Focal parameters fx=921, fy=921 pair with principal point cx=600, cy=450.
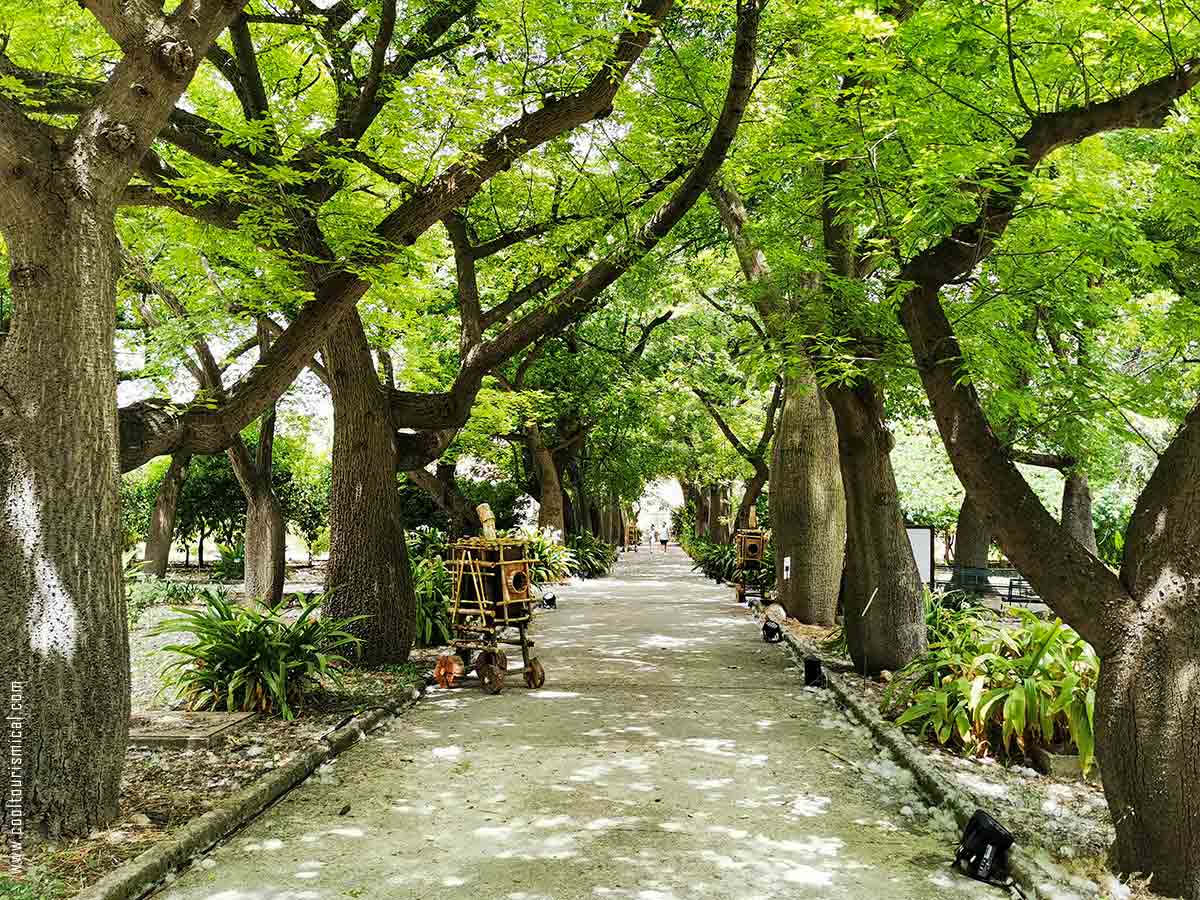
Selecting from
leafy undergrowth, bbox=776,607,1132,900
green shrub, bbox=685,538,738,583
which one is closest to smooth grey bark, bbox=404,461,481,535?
green shrub, bbox=685,538,738,583

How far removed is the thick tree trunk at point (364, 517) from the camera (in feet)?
34.6

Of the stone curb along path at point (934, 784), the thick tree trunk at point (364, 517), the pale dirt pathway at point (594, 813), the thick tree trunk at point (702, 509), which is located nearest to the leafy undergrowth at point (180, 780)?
the pale dirt pathway at point (594, 813)

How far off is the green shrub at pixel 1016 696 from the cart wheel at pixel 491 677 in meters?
4.09

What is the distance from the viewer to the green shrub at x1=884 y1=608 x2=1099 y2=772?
661 centimetres

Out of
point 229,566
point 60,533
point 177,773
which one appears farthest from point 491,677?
point 229,566

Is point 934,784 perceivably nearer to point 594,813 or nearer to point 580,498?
point 594,813

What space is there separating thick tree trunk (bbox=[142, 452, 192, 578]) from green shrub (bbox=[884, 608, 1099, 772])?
1714 cm

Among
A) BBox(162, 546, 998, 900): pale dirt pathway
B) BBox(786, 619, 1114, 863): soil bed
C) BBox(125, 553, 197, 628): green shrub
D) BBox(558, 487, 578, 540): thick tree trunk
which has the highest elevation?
BBox(558, 487, 578, 540): thick tree trunk

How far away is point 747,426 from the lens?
99.3 ft

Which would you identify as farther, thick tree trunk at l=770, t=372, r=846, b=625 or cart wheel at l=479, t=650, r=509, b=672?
thick tree trunk at l=770, t=372, r=846, b=625

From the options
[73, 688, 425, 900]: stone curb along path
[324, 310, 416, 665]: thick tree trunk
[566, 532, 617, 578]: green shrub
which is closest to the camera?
[73, 688, 425, 900]: stone curb along path

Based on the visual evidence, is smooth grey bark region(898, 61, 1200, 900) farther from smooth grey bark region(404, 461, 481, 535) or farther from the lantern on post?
smooth grey bark region(404, 461, 481, 535)

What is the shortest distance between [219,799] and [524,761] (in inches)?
84.7

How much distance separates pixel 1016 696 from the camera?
6758 millimetres
